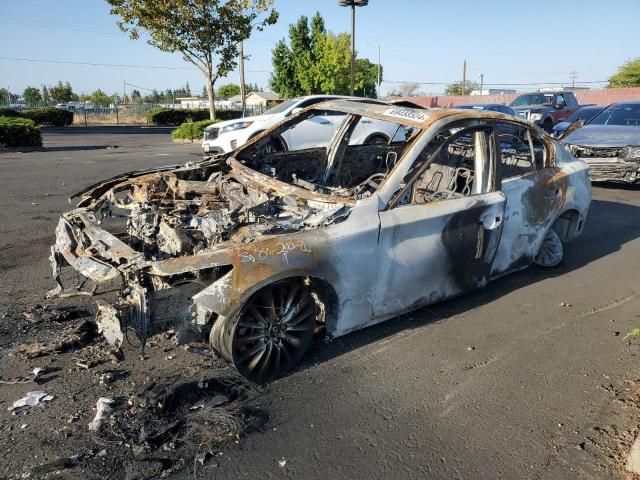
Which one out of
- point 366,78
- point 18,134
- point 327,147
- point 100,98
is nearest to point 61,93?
point 100,98

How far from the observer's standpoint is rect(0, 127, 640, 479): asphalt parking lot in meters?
2.74

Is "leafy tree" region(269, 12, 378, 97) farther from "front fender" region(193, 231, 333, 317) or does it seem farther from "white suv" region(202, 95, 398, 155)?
"front fender" region(193, 231, 333, 317)

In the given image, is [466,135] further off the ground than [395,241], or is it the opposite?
[466,135]

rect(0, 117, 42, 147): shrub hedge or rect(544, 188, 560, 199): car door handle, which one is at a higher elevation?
rect(0, 117, 42, 147): shrub hedge

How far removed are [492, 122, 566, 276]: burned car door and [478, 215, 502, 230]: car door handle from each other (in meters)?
0.19

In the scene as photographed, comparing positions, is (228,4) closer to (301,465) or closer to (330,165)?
(330,165)

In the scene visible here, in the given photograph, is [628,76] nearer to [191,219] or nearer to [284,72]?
[284,72]

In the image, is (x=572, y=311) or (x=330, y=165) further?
(x=330, y=165)

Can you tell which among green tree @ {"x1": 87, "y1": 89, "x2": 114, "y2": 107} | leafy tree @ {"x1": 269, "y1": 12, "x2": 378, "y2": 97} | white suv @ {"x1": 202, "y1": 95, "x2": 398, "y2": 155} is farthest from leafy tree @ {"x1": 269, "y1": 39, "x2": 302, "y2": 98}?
green tree @ {"x1": 87, "y1": 89, "x2": 114, "y2": 107}

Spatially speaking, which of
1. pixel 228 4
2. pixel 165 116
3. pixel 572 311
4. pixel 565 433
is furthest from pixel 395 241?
pixel 165 116

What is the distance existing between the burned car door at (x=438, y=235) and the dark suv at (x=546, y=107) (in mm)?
17777

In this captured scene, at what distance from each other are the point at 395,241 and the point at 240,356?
1.33 meters

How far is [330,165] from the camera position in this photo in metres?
5.60

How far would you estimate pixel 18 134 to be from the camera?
18.6 meters
